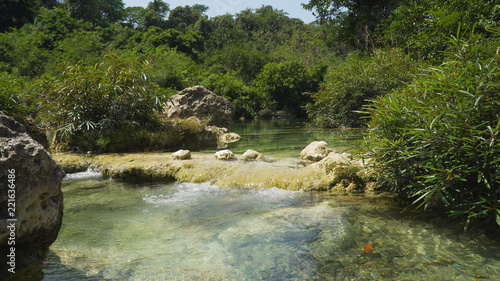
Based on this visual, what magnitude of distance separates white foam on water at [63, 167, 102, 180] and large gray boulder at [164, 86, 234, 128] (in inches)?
223

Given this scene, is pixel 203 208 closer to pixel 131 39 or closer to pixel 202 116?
pixel 202 116

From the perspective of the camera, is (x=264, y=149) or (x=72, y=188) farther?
(x=264, y=149)

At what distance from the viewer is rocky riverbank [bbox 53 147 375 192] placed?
20.8ft

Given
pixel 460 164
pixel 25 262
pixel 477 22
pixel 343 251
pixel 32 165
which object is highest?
pixel 477 22

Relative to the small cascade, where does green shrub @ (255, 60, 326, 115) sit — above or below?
above

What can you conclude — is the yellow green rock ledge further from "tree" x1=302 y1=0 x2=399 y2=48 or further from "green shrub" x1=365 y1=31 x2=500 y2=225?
"tree" x1=302 y1=0 x2=399 y2=48

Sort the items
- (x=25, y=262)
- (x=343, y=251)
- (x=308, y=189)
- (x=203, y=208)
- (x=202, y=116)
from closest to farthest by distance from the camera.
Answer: (x=25, y=262)
(x=343, y=251)
(x=203, y=208)
(x=308, y=189)
(x=202, y=116)

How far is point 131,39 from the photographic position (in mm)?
38344

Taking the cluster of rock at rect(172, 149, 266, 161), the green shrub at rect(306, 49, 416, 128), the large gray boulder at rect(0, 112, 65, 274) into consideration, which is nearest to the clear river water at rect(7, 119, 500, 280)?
the large gray boulder at rect(0, 112, 65, 274)

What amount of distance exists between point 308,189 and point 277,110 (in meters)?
24.9

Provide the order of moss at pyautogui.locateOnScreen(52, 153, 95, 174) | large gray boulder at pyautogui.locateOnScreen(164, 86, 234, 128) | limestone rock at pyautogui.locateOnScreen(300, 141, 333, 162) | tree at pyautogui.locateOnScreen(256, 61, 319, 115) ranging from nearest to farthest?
limestone rock at pyautogui.locateOnScreen(300, 141, 333, 162) < moss at pyautogui.locateOnScreen(52, 153, 95, 174) < large gray boulder at pyautogui.locateOnScreen(164, 86, 234, 128) < tree at pyautogui.locateOnScreen(256, 61, 319, 115)

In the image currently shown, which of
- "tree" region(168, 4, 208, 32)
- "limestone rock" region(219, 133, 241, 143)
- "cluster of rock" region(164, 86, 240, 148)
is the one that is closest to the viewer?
"cluster of rock" region(164, 86, 240, 148)

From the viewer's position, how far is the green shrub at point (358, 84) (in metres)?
14.7

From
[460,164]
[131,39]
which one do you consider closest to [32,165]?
[460,164]
